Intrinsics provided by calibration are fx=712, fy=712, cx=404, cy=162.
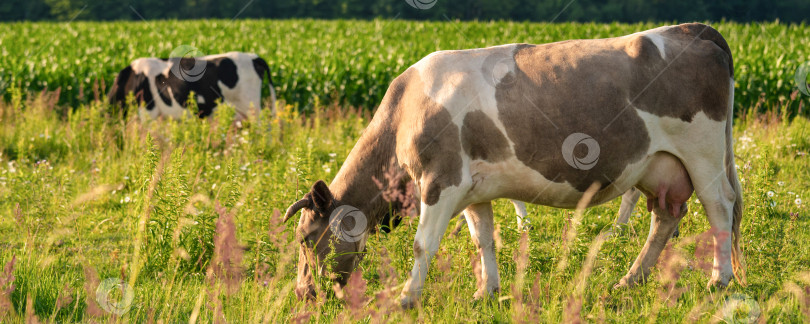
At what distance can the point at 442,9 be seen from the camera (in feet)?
169

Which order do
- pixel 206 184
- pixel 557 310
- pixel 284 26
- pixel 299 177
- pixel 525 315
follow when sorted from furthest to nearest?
1. pixel 284 26
2. pixel 206 184
3. pixel 299 177
4. pixel 557 310
5. pixel 525 315

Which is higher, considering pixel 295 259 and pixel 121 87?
pixel 121 87

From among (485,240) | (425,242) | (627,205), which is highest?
(425,242)

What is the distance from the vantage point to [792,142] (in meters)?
8.88

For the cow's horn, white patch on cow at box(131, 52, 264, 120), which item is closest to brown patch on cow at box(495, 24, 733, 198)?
the cow's horn

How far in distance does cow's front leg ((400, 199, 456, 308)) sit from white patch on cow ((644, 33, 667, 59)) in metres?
1.59

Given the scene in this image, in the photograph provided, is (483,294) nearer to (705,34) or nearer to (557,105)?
(557,105)

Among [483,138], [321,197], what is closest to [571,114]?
[483,138]

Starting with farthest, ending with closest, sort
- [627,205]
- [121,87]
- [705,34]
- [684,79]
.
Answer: [121,87]
[627,205]
[705,34]
[684,79]

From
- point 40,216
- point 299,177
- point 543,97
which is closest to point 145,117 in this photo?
point 40,216

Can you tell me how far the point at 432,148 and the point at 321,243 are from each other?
3.30 feet

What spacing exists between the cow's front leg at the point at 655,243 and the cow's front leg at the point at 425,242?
1.38m

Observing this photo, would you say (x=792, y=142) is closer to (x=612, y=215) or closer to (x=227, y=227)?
(x=612, y=215)

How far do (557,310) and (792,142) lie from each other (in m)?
6.29
